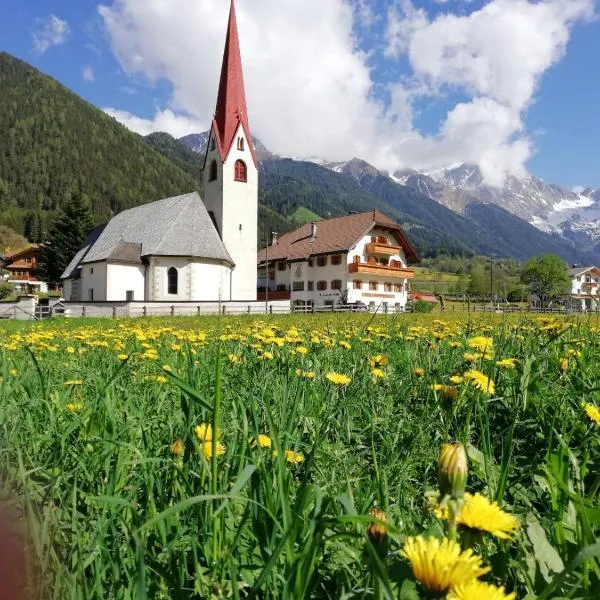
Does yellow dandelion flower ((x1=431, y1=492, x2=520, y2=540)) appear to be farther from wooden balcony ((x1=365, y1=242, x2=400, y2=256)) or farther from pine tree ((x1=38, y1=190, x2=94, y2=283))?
pine tree ((x1=38, y1=190, x2=94, y2=283))

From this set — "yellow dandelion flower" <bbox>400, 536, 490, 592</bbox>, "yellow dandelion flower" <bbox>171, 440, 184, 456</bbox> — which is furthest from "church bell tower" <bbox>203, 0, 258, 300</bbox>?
"yellow dandelion flower" <bbox>400, 536, 490, 592</bbox>

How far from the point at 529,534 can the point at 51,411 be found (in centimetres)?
190

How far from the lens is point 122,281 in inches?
1495

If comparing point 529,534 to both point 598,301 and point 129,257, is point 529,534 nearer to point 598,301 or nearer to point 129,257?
point 598,301

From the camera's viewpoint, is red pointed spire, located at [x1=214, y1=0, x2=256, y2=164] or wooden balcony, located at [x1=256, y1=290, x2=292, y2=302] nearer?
red pointed spire, located at [x1=214, y1=0, x2=256, y2=164]

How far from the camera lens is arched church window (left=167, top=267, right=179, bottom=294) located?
37.6m

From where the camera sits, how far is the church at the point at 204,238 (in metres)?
37.6

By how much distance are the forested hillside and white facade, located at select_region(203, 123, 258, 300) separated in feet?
352

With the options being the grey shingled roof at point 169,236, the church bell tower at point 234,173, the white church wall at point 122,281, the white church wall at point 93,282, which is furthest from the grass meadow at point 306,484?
the church bell tower at point 234,173

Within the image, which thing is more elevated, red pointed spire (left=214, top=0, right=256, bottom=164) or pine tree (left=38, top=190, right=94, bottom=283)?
red pointed spire (left=214, top=0, right=256, bottom=164)

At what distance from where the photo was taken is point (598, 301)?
5.18 meters

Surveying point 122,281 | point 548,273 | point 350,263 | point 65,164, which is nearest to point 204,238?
point 122,281

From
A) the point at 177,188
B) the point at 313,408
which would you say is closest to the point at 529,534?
the point at 313,408

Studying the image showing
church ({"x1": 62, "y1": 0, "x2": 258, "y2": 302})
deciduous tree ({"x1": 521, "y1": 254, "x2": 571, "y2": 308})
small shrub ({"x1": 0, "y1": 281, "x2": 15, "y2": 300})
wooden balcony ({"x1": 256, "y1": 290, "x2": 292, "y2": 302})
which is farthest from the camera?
deciduous tree ({"x1": 521, "y1": 254, "x2": 571, "y2": 308})
